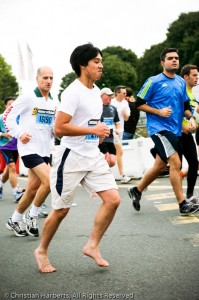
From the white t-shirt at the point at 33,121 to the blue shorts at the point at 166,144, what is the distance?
4.70 feet

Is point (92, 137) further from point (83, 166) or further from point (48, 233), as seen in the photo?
point (48, 233)

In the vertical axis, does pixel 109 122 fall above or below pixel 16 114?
below

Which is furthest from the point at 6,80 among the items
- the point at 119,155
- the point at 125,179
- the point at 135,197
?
the point at 135,197

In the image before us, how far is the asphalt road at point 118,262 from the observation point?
4.13m

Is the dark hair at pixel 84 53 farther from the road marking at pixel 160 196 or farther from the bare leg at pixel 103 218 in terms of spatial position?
the road marking at pixel 160 196

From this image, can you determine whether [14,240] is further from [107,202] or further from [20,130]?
[107,202]

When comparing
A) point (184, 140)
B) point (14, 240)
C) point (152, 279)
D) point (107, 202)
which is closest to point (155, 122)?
point (184, 140)

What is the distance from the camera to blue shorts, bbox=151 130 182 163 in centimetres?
731

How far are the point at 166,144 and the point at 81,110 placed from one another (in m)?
2.74

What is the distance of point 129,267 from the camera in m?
4.84

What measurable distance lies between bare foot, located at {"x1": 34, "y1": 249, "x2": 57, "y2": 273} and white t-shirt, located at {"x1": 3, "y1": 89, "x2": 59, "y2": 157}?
79.8 inches

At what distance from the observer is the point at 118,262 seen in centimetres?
506

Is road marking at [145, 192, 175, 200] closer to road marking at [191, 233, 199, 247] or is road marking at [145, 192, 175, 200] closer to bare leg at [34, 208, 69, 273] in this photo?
road marking at [191, 233, 199, 247]

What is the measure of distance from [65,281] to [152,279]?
2.20 ft
